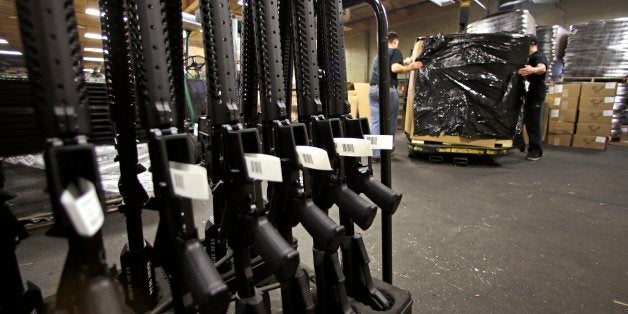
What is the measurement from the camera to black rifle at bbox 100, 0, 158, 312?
2.62ft

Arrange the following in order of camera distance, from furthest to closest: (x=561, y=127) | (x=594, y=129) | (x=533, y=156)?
(x=561, y=127) → (x=594, y=129) → (x=533, y=156)

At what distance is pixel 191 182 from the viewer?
443mm

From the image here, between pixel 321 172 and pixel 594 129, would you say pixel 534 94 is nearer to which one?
pixel 594 129

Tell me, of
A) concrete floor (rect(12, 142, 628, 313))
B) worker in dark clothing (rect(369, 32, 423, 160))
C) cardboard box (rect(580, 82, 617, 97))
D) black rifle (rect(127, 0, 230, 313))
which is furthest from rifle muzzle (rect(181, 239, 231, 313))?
cardboard box (rect(580, 82, 617, 97))

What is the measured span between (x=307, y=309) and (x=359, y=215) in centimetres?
23

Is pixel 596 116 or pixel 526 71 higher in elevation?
pixel 526 71

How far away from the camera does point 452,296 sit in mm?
1101

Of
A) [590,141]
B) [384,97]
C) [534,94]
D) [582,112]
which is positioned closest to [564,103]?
[582,112]

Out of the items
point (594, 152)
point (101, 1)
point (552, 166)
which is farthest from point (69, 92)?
point (594, 152)

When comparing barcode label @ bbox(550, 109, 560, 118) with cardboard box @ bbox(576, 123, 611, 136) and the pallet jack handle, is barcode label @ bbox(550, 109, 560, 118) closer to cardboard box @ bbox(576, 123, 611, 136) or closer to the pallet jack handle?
cardboard box @ bbox(576, 123, 611, 136)

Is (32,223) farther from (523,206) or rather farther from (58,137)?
(523,206)

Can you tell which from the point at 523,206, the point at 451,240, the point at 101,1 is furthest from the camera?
the point at 523,206

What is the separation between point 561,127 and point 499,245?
13.6ft

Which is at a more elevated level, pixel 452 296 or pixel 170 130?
pixel 170 130
